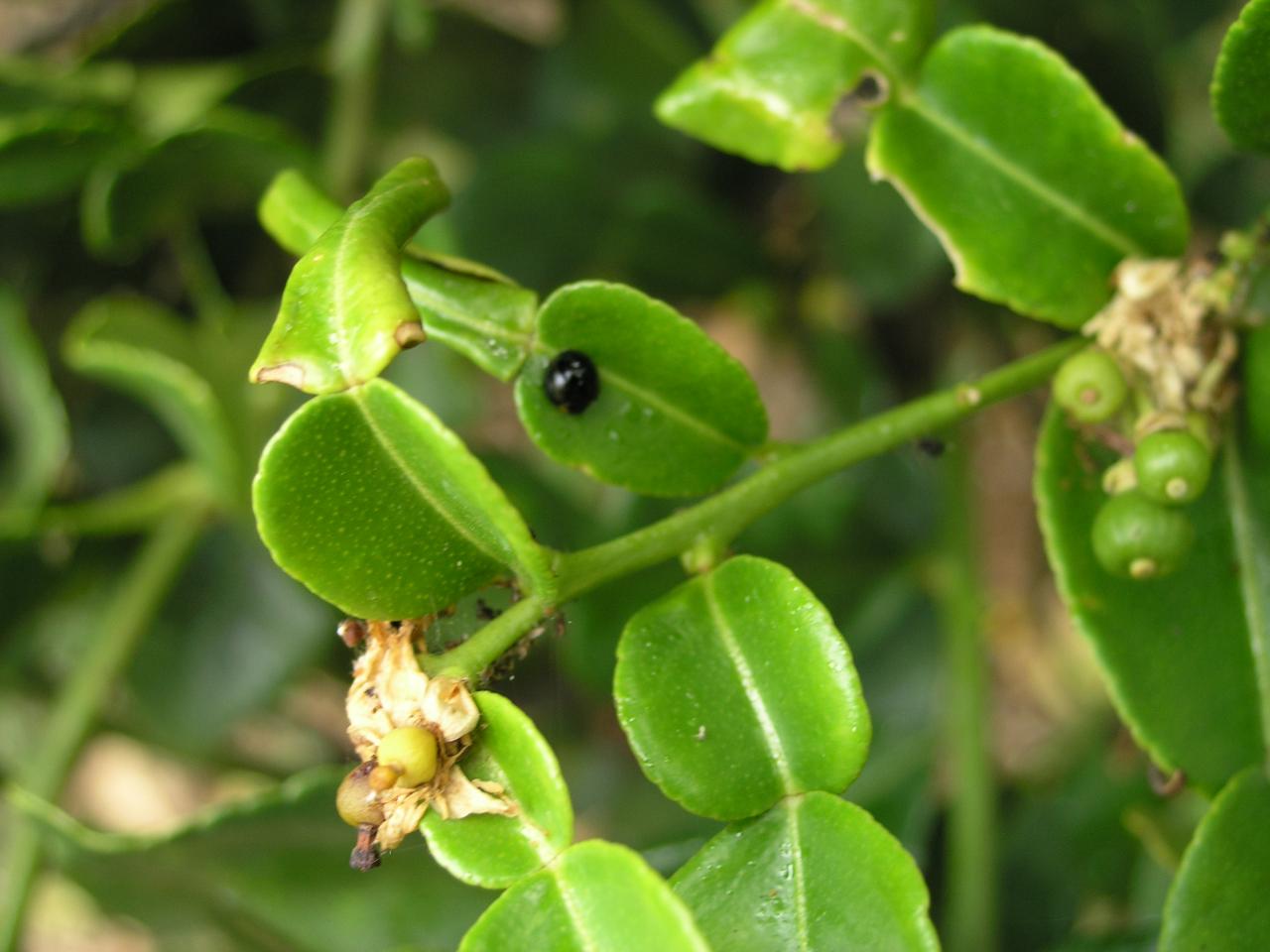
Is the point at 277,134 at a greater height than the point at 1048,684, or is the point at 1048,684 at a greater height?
the point at 277,134

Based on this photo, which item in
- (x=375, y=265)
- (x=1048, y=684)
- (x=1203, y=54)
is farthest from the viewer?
(x=1048, y=684)

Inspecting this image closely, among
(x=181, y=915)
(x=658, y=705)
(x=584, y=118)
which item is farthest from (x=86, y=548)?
(x=658, y=705)

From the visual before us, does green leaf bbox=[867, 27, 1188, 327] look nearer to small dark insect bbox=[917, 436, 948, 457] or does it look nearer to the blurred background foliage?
small dark insect bbox=[917, 436, 948, 457]

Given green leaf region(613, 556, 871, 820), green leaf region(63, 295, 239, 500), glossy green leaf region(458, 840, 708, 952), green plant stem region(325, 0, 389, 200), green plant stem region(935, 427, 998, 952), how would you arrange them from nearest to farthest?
glossy green leaf region(458, 840, 708, 952)
green leaf region(613, 556, 871, 820)
green leaf region(63, 295, 239, 500)
green plant stem region(935, 427, 998, 952)
green plant stem region(325, 0, 389, 200)

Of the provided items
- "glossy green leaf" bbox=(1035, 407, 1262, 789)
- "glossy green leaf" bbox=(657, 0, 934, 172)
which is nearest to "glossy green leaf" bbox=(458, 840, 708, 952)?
"glossy green leaf" bbox=(1035, 407, 1262, 789)

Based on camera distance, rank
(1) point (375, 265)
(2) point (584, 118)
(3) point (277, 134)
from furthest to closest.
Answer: (2) point (584, 118), (3) point (277, 134), (1) point (375, 265)

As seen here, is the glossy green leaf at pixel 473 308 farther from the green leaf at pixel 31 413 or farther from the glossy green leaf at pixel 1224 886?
the green leaf at pixel 31 413

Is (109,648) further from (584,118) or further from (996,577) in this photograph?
(996,577)
